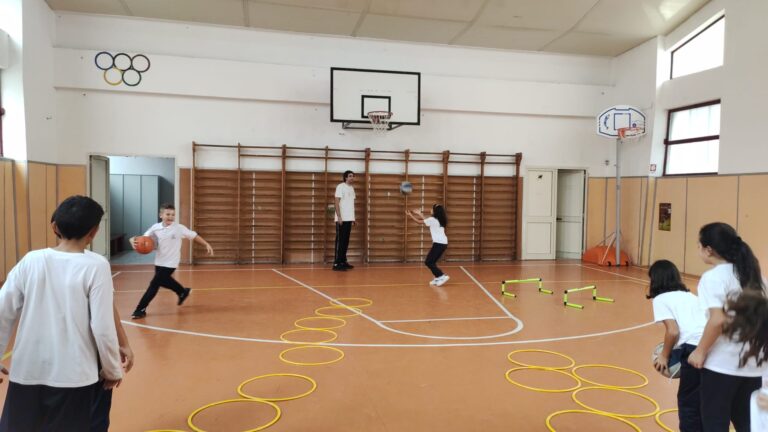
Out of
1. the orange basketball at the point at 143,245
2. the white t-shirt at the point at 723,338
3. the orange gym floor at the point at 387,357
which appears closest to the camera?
the white t-shirt at the point at 723,338

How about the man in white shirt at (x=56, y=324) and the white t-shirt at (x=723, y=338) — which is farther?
the white t-shirt at (x=723, y=338)

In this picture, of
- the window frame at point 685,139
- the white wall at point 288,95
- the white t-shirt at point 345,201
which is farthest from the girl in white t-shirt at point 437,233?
the window frame at point 685,139

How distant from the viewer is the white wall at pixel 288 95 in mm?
10969

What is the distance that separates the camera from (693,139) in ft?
36.3

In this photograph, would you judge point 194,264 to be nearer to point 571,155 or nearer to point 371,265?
point 371,265

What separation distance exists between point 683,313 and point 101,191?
1202cm

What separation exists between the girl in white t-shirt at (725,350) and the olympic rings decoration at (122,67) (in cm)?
1141

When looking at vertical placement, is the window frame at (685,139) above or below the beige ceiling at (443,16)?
below

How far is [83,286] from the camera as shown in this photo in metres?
2.13

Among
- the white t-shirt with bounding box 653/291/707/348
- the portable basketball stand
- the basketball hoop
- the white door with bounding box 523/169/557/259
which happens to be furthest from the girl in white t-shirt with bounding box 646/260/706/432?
the white door with bounding box 523/169/557/259

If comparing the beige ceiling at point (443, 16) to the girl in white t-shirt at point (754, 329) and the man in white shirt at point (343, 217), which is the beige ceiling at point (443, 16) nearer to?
the man in white shirt at point (343, 217)

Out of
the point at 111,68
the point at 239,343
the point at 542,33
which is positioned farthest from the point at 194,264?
→ the point at 542,33

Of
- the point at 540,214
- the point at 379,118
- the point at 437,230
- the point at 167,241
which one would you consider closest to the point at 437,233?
the point at 437,230

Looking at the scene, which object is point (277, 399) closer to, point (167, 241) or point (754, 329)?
point (754, 329)
